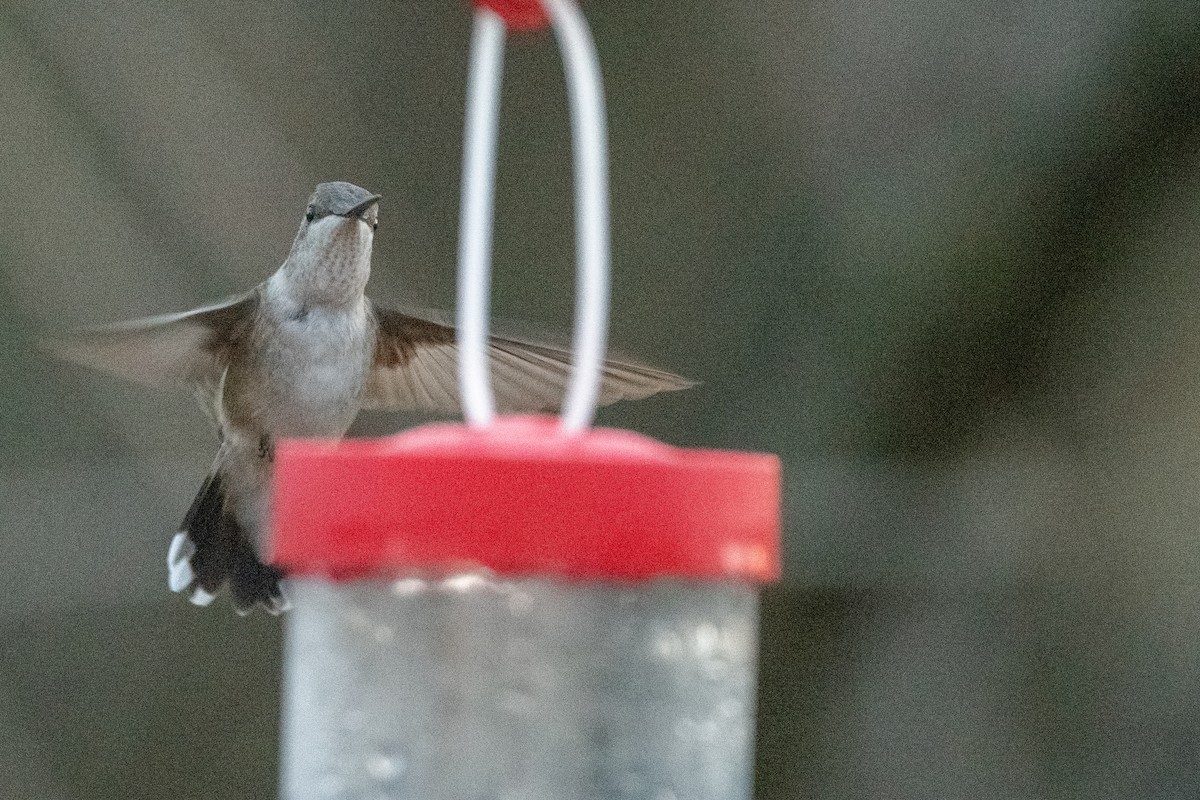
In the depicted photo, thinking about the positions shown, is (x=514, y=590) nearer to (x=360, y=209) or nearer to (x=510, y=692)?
→ (x=510, y=692)

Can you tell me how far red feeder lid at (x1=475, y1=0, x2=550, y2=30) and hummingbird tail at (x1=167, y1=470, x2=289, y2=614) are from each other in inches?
63.8

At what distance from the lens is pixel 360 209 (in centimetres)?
212

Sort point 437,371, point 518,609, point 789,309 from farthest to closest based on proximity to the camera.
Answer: point 789,309, point 437,371, point 518,609

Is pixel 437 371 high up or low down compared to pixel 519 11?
up

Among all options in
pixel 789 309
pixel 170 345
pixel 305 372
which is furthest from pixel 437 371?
pixel 789 309

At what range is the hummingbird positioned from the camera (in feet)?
7.36

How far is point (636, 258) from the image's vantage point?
13.0ft

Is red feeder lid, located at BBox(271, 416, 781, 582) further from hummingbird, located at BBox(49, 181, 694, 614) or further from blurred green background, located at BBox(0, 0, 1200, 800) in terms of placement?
blurred green background, located at BBox(0, 0, 1200, 800)

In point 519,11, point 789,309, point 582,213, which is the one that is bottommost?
point 582,213

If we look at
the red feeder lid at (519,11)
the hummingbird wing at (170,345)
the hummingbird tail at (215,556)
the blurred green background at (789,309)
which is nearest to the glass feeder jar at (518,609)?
the red feeder lid at (519,11)

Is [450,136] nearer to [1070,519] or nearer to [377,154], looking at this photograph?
[377,154]

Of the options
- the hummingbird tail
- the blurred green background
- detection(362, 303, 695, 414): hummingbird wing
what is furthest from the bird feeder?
the blurred green background

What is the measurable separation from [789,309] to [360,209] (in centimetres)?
159

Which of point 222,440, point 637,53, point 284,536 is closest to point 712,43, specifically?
point 637,53
